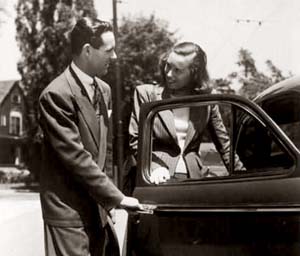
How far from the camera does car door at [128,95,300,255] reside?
81.0 inches

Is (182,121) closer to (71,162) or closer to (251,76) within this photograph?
(71,162)

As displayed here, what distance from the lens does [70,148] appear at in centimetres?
215

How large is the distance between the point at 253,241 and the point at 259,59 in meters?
2.27

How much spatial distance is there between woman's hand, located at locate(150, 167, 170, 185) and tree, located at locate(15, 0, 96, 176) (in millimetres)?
1235

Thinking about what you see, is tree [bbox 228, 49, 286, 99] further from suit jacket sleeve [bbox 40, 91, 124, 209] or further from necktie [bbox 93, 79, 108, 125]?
suit jacket sleeve [bbox 40, 91, 124, 209]

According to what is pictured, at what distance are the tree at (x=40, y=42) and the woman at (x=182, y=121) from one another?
3.29ft

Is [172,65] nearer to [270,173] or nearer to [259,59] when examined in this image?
[270,173]

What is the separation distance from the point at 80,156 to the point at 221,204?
22.7 inches

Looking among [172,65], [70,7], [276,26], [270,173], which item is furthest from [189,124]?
[276,26]

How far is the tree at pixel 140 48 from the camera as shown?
3152 mm

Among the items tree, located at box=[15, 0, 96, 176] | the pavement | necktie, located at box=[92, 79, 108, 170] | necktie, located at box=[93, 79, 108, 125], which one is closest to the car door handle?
necktie, located at box=[92, 79, 108, 170]

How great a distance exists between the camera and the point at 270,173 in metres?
2.15

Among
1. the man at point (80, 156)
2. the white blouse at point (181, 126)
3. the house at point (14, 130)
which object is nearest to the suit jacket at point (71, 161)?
the man at point (80, 156)

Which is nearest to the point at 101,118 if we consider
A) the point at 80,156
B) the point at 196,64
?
the point at 80,156
